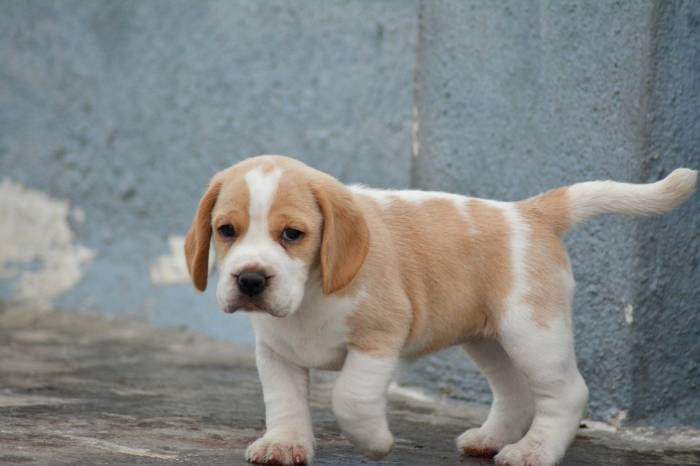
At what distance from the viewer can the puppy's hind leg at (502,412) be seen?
4352 millimetres

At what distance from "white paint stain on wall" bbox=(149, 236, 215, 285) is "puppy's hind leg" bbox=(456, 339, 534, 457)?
10.4 ft

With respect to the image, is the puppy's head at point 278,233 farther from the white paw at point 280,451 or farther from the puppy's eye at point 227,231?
the white paw at point 280,451

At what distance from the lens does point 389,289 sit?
12.9 ft

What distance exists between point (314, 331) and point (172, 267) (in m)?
3.54

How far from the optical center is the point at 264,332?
157 inches

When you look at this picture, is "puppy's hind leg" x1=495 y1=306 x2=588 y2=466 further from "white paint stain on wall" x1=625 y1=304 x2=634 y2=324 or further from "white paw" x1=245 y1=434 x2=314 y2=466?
"white paint stain on wall" x1=625 y1=304 x2=634 y2=324

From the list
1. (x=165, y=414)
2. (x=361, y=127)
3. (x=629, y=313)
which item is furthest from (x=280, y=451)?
(x=361, y=127)

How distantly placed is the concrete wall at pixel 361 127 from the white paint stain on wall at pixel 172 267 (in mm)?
14

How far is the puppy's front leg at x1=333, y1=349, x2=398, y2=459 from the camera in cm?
378

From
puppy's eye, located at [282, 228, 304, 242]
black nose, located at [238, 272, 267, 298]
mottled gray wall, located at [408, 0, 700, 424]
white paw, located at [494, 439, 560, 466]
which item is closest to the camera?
black nose, located at [238, 272, 267, 298]

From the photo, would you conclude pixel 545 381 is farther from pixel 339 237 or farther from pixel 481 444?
pixel 339 237

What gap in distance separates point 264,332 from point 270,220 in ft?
1.56

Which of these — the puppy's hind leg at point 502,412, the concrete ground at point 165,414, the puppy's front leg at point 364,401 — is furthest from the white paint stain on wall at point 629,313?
the puppy's front leg at point 364,401

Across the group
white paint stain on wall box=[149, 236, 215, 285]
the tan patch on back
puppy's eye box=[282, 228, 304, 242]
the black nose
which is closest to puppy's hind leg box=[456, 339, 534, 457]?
the tan patch on back
